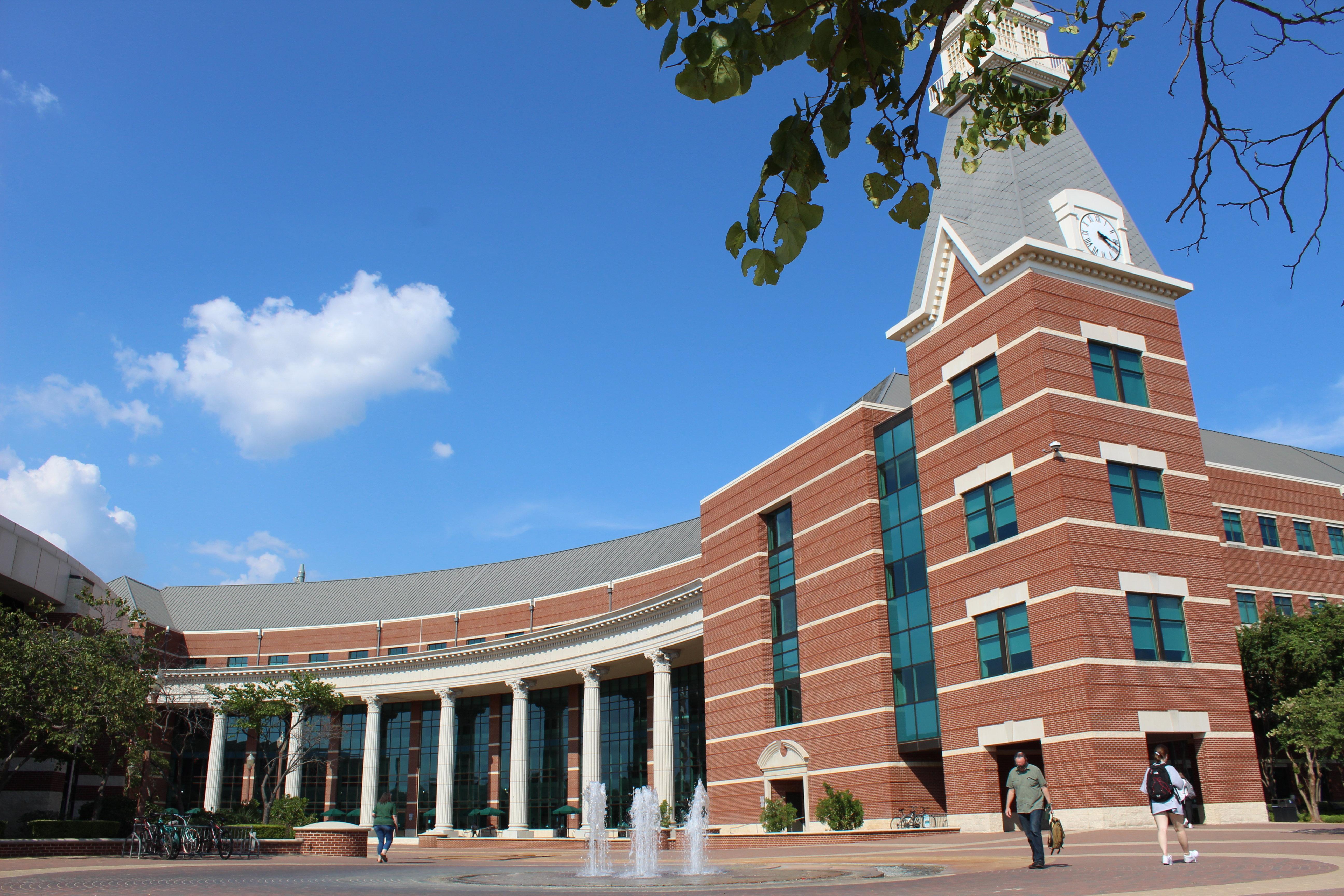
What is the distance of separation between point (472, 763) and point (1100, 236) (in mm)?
55007

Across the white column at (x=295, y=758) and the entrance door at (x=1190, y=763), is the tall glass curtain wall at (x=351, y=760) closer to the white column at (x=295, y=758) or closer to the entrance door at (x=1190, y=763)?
the white column at (x=295, y=758)

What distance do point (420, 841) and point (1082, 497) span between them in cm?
4090

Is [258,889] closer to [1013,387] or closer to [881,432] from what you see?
[1013,387]

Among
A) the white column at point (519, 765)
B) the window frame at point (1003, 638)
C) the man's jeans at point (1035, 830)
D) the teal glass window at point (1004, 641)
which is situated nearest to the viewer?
the man's jeans at point (1035, 830)

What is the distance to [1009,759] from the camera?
3200 cm

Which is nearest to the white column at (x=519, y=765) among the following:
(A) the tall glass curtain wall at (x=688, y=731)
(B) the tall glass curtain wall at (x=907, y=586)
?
(A) the tall glass curtain wall at (x=688, y=731)

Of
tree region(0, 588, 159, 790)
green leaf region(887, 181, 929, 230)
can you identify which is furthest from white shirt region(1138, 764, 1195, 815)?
tree region(0, 588, 159, 790)

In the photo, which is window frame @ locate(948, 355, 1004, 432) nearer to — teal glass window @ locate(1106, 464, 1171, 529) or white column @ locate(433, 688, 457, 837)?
teal glass window @ locate(1106, 464, 1171, 529)

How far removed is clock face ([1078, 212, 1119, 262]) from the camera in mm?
33812

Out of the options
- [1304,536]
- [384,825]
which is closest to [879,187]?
[384,825]

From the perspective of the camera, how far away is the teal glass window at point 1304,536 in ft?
149

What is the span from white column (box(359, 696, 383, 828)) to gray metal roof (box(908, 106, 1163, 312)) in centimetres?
4793

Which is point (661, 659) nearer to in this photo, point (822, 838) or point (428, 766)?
point (822, 838)

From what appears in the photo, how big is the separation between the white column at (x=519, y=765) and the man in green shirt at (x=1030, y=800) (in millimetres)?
48945
